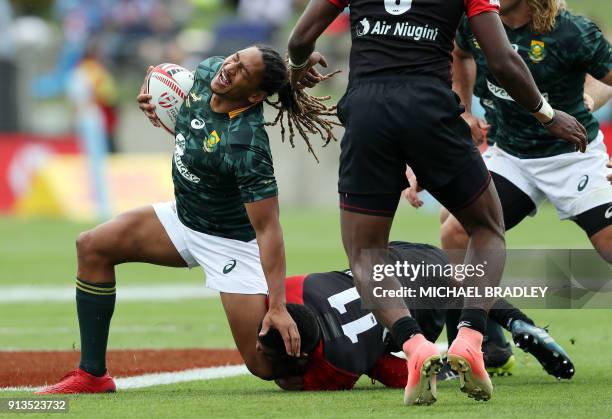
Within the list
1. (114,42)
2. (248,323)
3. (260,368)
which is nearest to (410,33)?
(248,323)

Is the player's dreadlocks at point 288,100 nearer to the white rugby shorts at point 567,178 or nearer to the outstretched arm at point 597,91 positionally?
the white rugby shorts at point 567,178

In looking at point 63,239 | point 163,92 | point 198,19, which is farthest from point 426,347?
point 198,19

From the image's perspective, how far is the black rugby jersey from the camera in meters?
5.65

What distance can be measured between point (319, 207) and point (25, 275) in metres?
10.2

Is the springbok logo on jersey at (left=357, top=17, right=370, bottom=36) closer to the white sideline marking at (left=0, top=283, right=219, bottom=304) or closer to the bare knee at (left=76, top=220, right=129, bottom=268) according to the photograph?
the bare knee at (left=76, top=220, right=129, bottom=268)

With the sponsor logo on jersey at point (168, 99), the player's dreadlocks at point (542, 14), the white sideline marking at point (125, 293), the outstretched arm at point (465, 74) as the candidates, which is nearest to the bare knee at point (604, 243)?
the outstretched arm at point (465, 74)

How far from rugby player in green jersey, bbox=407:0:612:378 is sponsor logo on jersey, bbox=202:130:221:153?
1262 millimetres

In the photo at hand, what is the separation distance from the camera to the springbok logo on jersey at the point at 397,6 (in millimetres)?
5645

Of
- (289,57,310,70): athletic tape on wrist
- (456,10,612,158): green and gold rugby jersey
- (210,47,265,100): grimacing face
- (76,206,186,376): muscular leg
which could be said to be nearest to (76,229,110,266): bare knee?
(76,206,186,376): muscular leg

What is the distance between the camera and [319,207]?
76.6ft

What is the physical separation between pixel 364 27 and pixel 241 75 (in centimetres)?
82

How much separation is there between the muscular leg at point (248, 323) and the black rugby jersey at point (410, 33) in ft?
5.00

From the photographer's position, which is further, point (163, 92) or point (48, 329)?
point (48, 329)

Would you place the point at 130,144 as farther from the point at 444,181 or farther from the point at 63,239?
the point at 444,181
